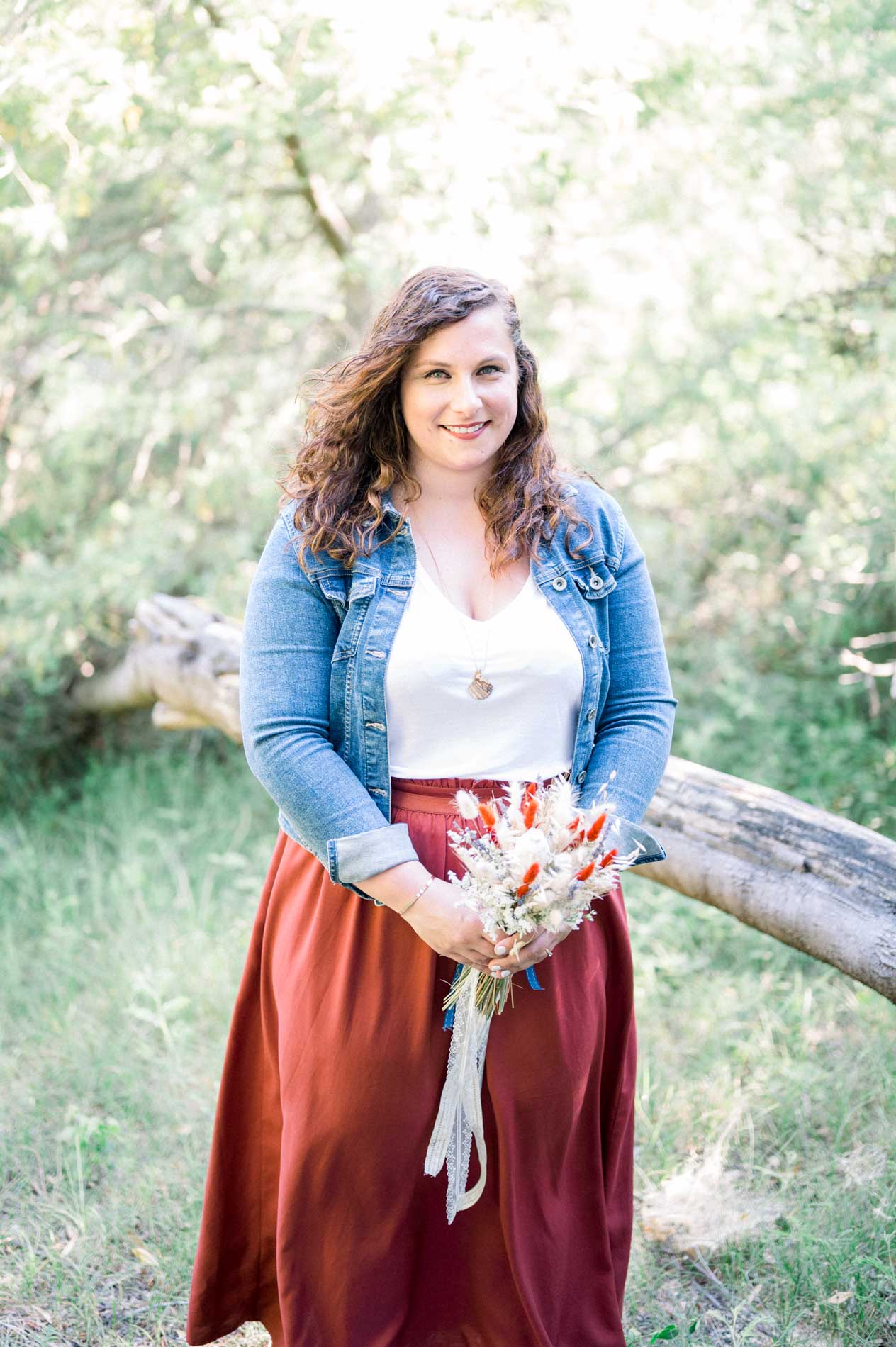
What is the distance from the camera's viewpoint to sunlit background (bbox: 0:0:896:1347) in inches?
119

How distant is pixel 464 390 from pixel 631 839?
914 millimetres

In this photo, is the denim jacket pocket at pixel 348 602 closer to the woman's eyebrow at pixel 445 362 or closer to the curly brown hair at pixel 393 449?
the curly brown hair at pixel 393 449

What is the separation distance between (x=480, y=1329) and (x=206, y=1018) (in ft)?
5.95

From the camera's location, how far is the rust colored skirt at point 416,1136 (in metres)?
2.10

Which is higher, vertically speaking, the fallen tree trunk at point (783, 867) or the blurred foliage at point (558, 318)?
the blurred foliage at point (558, 318)

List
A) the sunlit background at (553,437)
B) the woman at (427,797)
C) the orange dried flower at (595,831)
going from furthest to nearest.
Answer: the sunlit background at (553,437)
the woman at (427,797)
the orange dried flower at (595,831)

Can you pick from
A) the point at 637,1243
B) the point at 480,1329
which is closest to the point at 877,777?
the point at 637,1243

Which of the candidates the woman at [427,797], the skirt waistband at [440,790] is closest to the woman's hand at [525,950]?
the woman at [427,797]

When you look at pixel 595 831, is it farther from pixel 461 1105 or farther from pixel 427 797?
pixel 461 1105

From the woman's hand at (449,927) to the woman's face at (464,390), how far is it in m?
0.84

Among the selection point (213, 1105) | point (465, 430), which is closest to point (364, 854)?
point (465, 430)

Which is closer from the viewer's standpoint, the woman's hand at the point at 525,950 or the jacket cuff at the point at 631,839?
the woman's hand at the point at 525,950

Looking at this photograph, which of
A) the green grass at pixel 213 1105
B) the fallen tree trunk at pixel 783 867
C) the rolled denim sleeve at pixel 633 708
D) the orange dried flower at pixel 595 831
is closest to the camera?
the orange dried flower at pixel 595 831

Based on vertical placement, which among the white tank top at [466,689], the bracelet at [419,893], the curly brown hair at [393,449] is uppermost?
the curly brown hair at [393,449]
